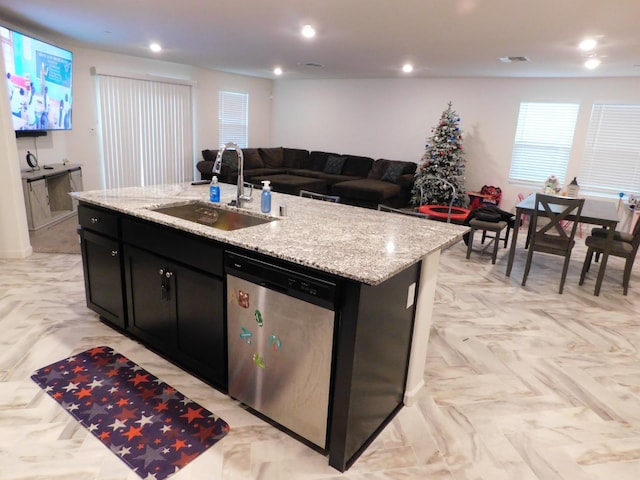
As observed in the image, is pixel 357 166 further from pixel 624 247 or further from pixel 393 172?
pixel 624 247

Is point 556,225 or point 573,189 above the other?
point 573,189

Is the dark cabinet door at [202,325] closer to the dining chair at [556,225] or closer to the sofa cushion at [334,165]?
the dining chair at [556,225]

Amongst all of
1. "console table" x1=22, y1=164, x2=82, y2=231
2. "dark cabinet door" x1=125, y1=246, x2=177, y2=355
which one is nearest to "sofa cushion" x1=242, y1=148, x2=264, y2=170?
"console table" x1=22, y1=164, x2=82, y2=231

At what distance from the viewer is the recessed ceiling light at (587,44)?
401cm

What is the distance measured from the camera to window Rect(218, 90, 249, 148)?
8719 millimetres

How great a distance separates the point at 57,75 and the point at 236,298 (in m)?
5.04

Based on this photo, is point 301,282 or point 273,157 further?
point 273,157

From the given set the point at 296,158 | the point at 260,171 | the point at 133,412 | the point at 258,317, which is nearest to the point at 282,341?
the point at 258,317

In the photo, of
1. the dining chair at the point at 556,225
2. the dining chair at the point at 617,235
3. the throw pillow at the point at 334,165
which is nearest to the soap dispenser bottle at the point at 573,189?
the dining chair at the point at 617,235

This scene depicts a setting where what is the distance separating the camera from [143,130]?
731 centimetres

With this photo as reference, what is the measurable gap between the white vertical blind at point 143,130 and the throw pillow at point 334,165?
2.75 metres

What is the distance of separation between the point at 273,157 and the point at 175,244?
23.0 feet

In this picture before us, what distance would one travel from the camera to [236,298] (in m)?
2.12

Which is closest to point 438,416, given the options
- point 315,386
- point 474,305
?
point 315,386
